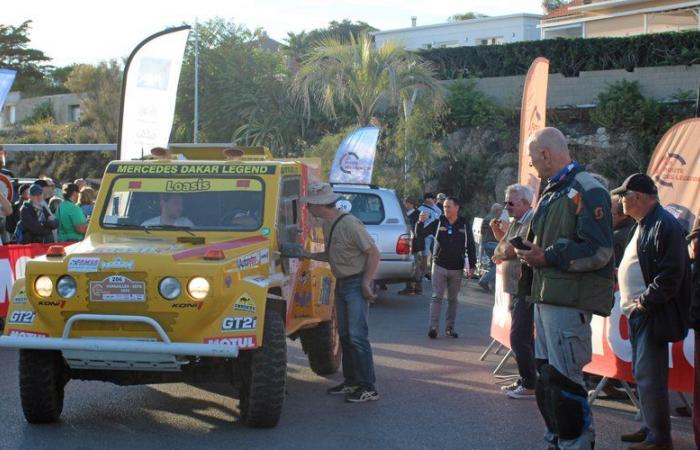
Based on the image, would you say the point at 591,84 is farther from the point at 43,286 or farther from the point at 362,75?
the point at 43,286

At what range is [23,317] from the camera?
738cm

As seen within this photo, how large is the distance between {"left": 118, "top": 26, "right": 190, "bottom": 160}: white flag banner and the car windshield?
802cm

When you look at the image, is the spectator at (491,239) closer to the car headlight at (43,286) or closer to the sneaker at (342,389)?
the sneaker at (342,389)

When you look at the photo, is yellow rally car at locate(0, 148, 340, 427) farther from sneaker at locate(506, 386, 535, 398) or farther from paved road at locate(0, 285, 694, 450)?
sneaker at locate(506, 386, 535, 398)

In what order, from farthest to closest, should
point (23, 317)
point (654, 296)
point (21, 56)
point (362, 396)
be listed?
point (21, 56) → point (362, 396) → point (23, 317) → point (654, 296)

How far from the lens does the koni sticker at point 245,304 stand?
23.7ft

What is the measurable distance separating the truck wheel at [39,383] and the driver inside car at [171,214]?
1.44 m

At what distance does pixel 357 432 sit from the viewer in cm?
755

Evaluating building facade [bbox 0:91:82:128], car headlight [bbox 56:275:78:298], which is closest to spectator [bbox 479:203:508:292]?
car headlight [bbox 56:275:78:298]

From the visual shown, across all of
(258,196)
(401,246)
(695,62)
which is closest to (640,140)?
(695,62)

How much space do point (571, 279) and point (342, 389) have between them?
343 centimetres

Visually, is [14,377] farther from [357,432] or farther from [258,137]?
[258,137]

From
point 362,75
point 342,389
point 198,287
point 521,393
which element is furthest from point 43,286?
point 362,75

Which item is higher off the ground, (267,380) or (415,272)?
(267,380)
